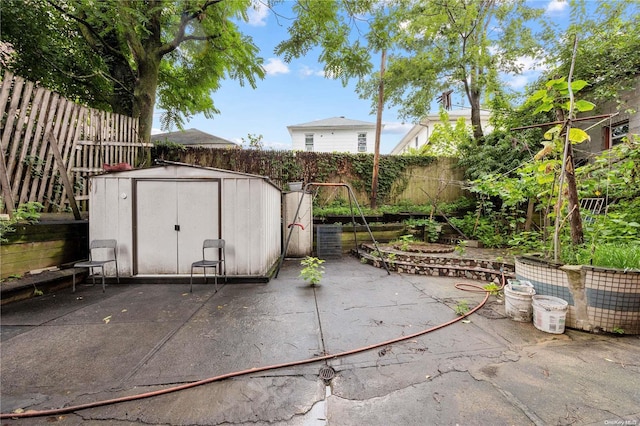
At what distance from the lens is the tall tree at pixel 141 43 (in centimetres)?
559

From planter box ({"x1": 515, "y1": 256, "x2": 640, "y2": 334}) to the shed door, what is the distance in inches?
192

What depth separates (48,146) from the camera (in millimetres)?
4535

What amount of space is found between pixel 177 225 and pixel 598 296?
228 inches

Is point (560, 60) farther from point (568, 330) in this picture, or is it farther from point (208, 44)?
point (208, 44)

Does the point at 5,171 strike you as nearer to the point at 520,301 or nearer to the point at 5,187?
the point at 5,187

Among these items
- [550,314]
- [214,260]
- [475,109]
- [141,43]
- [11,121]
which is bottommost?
[550,314]

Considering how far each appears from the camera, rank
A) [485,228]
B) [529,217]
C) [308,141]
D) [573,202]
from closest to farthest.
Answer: [573,202], [529,217], [485,228], [308,141]

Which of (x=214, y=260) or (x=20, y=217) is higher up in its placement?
(x=20, y=217)

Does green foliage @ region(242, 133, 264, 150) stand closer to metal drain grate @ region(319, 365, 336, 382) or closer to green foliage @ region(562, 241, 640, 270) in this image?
metal drain grate @ region(319, 365, 336, 382)

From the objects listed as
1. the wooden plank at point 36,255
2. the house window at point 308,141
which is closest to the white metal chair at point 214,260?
the wooden plank at point 36,255

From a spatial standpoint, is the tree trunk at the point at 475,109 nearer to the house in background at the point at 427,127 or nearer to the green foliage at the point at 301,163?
the green foliage at the point at 301,163

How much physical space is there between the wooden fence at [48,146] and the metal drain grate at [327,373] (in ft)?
15.9

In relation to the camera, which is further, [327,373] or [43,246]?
[43,246]

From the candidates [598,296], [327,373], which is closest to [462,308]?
[598,296]
